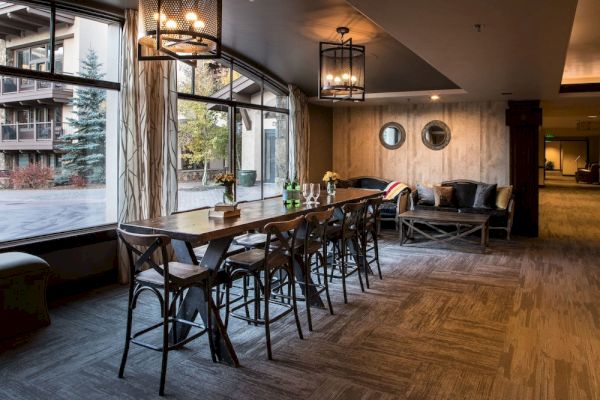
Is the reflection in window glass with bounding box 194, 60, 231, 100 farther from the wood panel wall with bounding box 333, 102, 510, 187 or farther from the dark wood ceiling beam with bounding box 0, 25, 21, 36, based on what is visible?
the wood panel wall with bounding box 333, 102, 510, 187

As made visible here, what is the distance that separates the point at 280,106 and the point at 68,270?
4.51m

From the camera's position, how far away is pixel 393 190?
28.0 ft

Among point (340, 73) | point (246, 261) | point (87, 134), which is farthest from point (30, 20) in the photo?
point (246, 261)

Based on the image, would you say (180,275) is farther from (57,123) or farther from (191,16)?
(57,123)

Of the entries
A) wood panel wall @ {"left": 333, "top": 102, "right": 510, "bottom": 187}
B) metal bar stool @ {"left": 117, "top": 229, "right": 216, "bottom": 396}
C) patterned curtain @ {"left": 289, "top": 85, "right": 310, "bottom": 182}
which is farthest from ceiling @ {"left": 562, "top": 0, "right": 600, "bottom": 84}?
metal bar stool @ {"left": 117, "top": 229, "right": 216, "bottom": 396}

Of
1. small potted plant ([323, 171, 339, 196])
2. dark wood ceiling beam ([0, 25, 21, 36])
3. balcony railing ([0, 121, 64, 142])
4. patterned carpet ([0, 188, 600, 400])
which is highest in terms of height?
dark wood ceiling beam ([0, 25, 21, 36])

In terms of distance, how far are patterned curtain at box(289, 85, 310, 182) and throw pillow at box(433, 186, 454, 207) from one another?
91.7 inches

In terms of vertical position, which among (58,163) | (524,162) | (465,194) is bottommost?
(465,194)

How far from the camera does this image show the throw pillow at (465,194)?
8.16m

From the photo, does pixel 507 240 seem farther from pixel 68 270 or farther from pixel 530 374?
pixel 68 270

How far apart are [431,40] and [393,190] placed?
470 centimetres

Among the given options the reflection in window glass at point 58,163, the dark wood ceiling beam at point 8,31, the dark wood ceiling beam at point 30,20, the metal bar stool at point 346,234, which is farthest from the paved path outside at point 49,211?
the metal bar stool at point 346,234

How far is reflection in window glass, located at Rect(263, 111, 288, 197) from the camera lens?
766 centimetres

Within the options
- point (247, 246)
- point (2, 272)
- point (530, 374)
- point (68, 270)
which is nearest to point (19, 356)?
point (2, 272)
